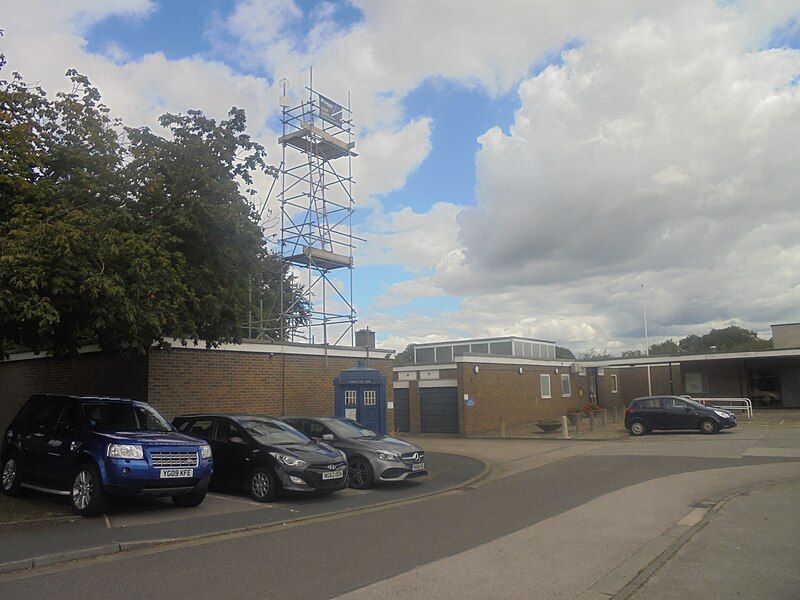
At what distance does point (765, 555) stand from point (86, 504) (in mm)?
8611

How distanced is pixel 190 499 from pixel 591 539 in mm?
5970

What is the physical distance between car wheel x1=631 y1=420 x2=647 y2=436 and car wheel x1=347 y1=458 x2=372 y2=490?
49.7 feet

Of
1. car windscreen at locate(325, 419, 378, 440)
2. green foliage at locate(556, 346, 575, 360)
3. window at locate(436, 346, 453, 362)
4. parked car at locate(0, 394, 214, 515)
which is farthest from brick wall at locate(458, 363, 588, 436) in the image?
green foliage at locate(556, 346, 575, 360)

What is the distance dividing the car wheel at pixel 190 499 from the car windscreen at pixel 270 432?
1487 mm

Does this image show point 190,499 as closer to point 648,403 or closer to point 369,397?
point 369,397

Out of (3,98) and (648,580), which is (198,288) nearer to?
(3,98)

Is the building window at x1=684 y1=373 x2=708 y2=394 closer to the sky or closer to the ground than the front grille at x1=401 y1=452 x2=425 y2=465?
closer to the sky

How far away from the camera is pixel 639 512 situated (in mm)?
10023

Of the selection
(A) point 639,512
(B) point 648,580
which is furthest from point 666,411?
(B) point 648,580

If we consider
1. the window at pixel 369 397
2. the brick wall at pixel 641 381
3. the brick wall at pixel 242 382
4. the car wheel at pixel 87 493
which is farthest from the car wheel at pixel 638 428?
the brick wall at pixel 641 381

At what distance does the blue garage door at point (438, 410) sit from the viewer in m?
27.3

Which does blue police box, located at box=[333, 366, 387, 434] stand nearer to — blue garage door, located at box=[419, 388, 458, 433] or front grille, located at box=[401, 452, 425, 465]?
front grille, located at box=[401, 452, 425, 465]

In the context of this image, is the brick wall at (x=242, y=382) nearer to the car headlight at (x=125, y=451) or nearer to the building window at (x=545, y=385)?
the car headlight at (x=125, y=451)

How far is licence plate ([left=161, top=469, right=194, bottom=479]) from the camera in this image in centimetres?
943
